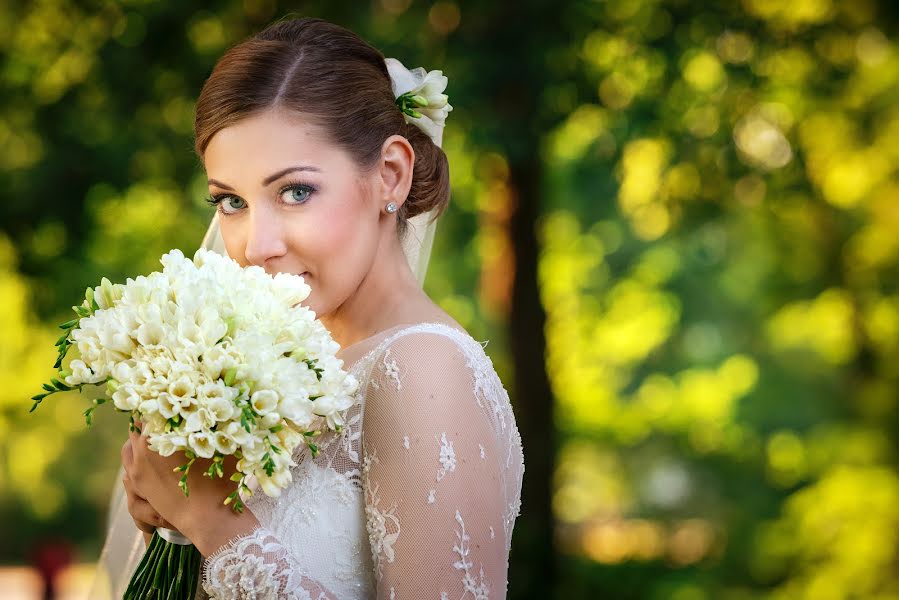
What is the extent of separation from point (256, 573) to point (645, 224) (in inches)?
363

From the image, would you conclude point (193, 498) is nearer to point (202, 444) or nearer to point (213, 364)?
point (202, 444)

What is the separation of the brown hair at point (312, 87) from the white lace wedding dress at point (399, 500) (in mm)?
520

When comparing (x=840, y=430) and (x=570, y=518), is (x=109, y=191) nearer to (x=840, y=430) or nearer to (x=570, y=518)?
(x=840, y=430)

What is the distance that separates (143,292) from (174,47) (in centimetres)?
598

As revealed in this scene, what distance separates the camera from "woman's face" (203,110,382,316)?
2391mm

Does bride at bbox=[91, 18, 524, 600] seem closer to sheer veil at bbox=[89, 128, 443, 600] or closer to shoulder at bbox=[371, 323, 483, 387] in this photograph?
shoulder at bbox=[371, 323, 483, 387]

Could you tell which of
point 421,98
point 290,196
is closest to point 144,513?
point 290,196

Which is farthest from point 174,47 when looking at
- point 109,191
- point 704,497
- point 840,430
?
point 704,497

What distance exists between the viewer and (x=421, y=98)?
273 cm

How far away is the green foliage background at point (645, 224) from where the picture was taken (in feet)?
24.5

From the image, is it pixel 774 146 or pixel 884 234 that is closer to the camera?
pixel 774 146

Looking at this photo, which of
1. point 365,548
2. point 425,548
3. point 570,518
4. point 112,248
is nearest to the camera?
point 425,548

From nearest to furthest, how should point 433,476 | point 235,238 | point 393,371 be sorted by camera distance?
point 433,476, point 393,371, point 235,238

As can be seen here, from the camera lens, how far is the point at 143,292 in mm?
2031
